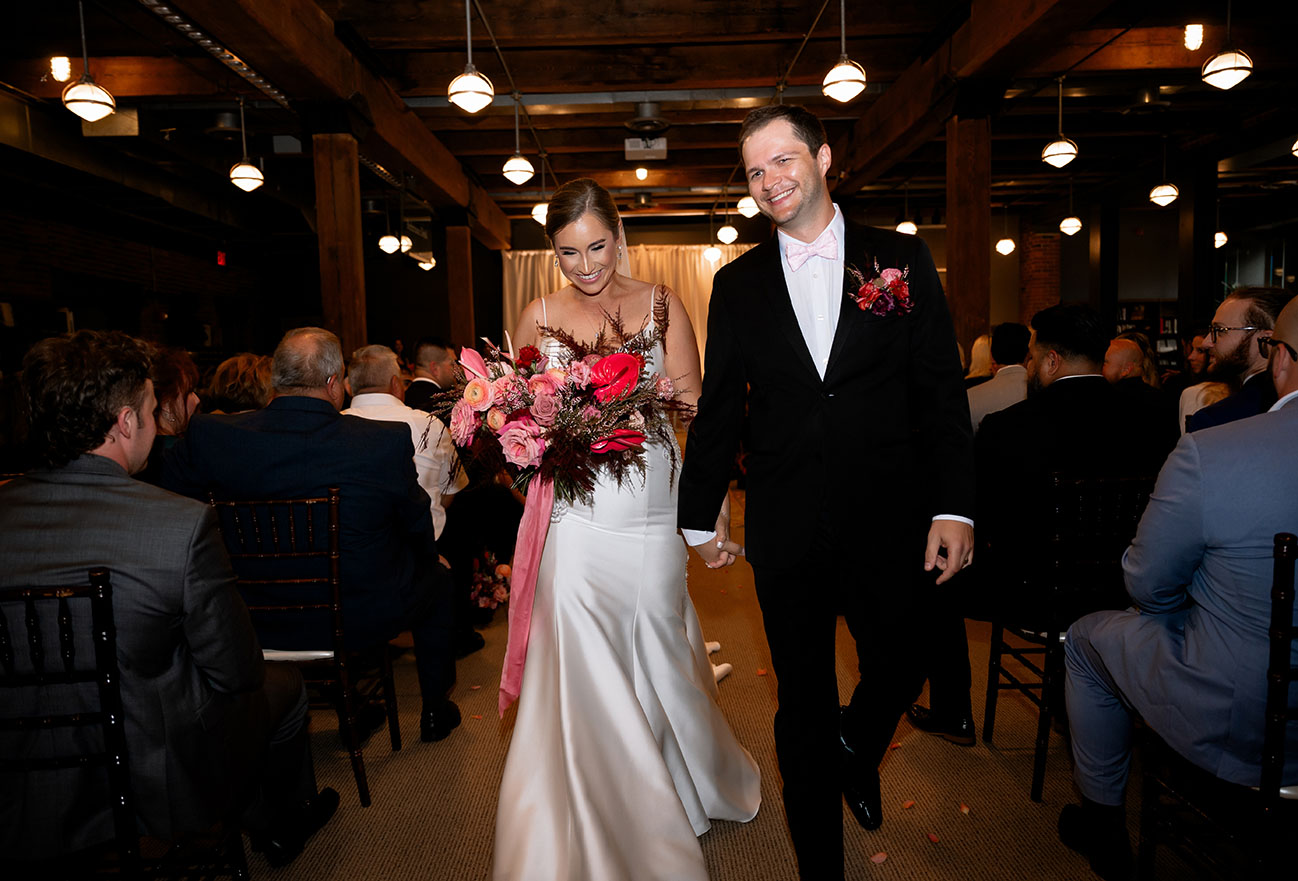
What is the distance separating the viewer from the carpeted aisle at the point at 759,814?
242 centimetres

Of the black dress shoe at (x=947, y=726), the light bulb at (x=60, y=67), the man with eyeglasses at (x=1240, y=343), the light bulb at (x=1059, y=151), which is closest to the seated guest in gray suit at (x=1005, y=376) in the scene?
the man with eyeglasses at (x=1240, y=343)

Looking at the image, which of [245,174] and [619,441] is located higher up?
[245,174]

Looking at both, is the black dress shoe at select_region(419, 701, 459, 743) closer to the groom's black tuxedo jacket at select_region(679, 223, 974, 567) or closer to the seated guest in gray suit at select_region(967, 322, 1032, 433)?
the groom's black tuxedo jacket at select_region(679, 223, 974, 567)

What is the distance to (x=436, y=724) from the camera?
333cm

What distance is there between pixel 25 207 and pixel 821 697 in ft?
42.6

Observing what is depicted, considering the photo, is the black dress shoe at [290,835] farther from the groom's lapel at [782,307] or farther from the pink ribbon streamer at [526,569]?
the groom's lapel at [782,307]

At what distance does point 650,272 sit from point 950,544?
46.8 feet

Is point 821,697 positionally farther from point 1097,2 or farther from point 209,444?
point 1097,2

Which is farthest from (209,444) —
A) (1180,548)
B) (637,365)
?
(1180,548)

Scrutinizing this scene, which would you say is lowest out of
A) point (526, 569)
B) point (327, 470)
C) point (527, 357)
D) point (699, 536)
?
point (526, 569)

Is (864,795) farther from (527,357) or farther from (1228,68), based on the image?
(1228,68)

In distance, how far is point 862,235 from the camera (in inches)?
81.3

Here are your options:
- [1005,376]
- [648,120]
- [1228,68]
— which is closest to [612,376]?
[1005,376]

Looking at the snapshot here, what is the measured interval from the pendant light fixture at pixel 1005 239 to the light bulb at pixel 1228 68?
913 cm
